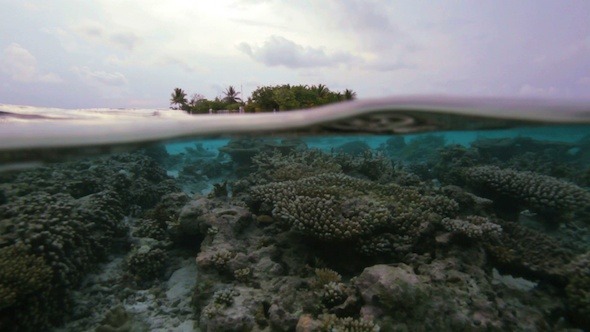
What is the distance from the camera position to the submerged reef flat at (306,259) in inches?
213

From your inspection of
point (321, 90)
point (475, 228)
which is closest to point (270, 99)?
point (321, 90)

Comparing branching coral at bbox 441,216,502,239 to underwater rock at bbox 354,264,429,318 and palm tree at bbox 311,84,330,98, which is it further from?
palm tree at bbox 311,84,330,98

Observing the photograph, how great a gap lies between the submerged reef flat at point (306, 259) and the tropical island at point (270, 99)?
10.8 ft

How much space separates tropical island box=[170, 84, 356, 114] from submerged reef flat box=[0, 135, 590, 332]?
3.29 metres

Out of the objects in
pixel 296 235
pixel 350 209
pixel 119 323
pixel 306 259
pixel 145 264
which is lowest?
pixel 119 323

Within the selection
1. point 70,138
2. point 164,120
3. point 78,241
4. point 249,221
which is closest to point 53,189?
point 70,138

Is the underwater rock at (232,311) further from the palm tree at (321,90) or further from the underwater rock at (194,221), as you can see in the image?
the palm tree at (321,90)

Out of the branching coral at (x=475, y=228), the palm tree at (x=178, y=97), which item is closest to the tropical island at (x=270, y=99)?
the palm tree at (x=178, y=97)

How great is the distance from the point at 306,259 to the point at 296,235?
2.16ft

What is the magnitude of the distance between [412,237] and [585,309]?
2.98m

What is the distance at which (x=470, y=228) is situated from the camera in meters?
6.36

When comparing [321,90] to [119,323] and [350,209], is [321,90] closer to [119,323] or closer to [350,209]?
[350,209]

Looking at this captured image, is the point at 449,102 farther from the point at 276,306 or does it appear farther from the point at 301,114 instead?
the point at 276,306

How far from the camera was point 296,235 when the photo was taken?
24.2 ft
